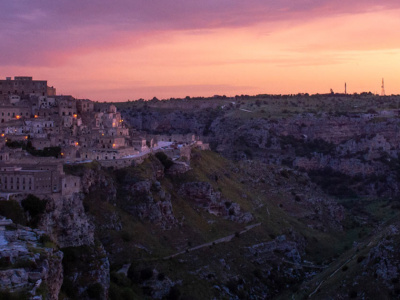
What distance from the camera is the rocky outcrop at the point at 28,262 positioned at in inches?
1601

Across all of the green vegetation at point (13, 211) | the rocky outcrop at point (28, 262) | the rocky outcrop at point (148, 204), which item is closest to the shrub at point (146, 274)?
the rocky outcrop at point (148, 204)

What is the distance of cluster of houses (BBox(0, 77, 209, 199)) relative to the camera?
5916 centimetres

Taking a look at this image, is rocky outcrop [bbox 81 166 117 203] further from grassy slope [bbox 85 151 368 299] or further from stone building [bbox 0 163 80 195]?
stone building [bbox 0 163 80 195]

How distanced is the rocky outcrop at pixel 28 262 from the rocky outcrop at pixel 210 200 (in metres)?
31.5

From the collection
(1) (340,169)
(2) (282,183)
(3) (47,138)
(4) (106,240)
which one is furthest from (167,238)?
(1) (340,169)

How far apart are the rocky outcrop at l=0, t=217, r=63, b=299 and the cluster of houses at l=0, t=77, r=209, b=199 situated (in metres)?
7.91

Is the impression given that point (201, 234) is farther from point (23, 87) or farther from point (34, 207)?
point (23, 87)

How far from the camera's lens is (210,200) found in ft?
269

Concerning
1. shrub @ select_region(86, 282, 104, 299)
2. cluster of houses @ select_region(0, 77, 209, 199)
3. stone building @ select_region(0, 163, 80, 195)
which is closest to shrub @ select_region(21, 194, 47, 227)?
stone building @ select_region(0, 163, 80, 195)

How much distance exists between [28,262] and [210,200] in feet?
135

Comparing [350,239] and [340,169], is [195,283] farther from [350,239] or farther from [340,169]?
[340,169]

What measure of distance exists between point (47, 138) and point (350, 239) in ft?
144

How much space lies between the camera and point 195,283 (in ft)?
219

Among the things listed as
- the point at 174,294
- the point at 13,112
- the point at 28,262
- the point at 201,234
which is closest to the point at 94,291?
the point at 174,294
